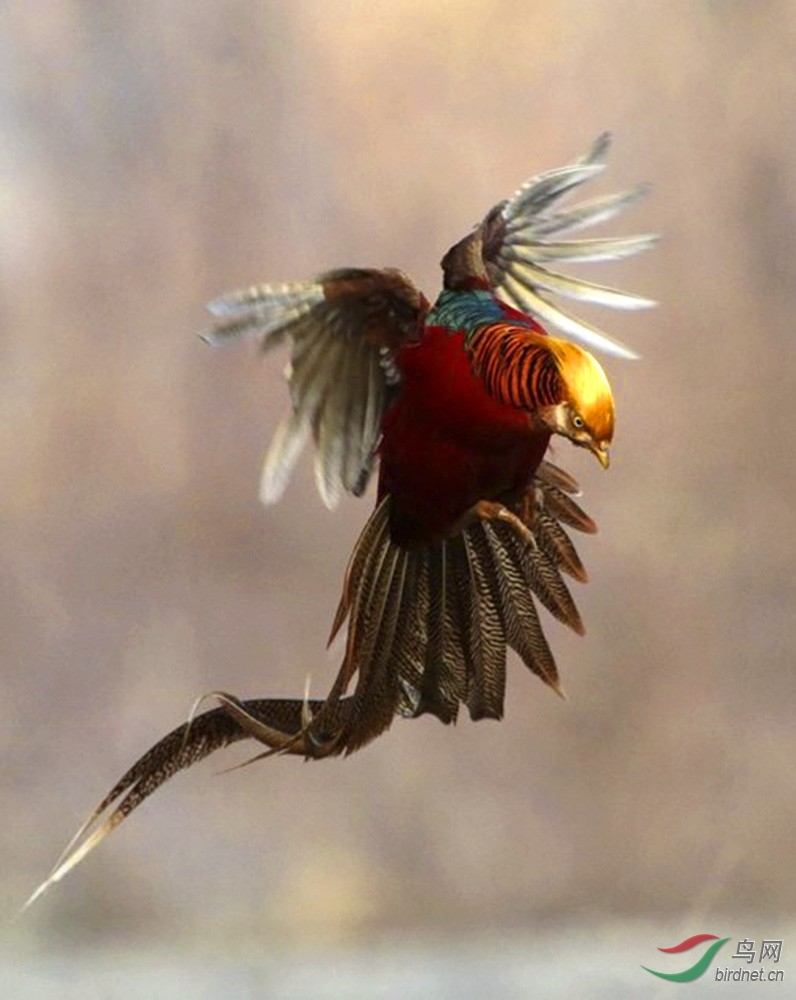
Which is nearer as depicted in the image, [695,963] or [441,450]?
[441,450]

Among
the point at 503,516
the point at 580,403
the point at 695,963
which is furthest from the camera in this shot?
the point at 695,963

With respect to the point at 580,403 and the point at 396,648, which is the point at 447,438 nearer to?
the point at 580,403

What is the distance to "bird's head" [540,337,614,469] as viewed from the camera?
176 centimetres

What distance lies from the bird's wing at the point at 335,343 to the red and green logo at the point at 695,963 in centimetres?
81

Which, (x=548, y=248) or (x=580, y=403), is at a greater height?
(x=548, y=248)

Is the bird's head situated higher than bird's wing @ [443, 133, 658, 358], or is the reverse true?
bird's wing @ [443, 133, 658, 358]

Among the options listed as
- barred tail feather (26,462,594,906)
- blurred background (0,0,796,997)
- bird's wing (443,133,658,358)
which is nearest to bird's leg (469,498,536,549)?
barred tail feather (26,462,594,906)

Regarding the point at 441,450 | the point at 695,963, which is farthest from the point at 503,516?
the point at 695,963

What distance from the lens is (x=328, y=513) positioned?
6.27 feet

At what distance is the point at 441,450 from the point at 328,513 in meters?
0.18

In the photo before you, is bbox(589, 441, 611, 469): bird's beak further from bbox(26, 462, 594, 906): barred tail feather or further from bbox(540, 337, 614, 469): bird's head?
bbox(26, 462, 594, 906): barred tail feather

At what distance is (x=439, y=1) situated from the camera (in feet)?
6.47

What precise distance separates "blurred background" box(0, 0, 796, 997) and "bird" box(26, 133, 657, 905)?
0.11ft

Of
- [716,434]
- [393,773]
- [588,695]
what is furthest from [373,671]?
[716,434]
